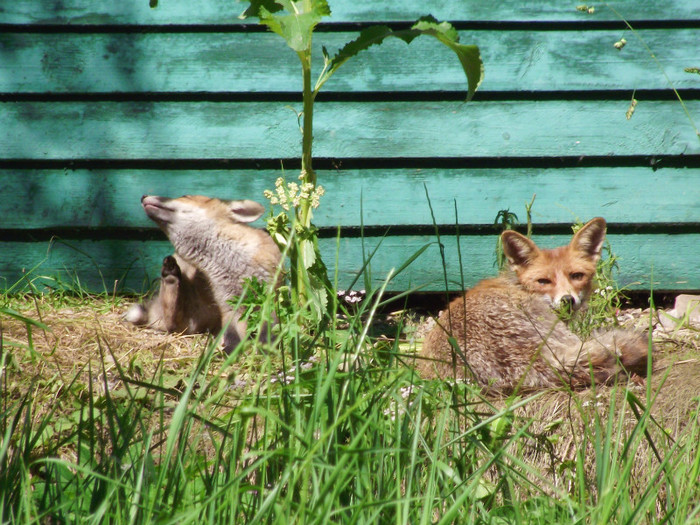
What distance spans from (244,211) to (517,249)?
176 cm

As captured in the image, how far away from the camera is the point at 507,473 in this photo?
6.23ft

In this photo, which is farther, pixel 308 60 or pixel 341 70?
pixel 341 70

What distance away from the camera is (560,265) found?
4148mm

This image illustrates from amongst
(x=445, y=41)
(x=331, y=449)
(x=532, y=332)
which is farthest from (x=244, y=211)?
(x=331, y=449)

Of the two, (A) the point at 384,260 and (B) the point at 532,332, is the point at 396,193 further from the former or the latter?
(B) the point at 532,332

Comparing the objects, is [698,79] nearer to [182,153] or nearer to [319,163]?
[319,163]

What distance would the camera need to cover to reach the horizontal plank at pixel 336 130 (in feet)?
15.6

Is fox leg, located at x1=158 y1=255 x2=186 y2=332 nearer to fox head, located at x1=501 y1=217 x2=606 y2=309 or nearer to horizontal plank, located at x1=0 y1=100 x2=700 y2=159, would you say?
horizontal plank, located at x1=0 y1=100 x2=700 y2=159

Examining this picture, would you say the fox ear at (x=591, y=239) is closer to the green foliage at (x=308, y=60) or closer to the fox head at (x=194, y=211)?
the green foliage at (x=308, y=60)

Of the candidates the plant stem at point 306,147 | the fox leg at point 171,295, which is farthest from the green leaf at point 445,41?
the fox leg at point 171,295

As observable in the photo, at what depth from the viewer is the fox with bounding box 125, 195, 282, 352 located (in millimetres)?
4273

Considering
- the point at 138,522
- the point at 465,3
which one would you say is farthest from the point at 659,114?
the point at 138,522

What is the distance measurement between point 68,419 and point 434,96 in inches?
126

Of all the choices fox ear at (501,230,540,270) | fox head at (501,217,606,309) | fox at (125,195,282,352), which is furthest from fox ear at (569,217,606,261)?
fox at (125,195,282,352)
